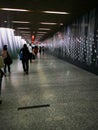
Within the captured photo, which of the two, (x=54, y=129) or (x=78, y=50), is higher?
(x=78, y=50)

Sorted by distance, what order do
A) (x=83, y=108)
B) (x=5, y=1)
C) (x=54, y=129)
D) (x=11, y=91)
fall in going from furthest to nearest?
(x=5, y=1) < (x=11, y=91) < (x=83, y=108) < (x=54, y=129)

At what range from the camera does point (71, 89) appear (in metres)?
7.65

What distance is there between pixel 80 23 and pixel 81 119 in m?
11.7

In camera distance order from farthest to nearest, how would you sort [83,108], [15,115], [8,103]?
[8,103]
[83,108]
[15,115]

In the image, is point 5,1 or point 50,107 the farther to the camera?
point 5,1

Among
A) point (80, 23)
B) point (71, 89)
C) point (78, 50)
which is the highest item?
point (80, 23)

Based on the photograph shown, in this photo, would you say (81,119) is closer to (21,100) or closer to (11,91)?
(21,100)

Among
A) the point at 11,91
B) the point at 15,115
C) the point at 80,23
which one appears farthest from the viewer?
the point at 80,23

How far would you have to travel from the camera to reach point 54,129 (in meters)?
3.93

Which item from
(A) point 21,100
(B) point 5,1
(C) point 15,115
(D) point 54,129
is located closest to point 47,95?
(A) point 21,100

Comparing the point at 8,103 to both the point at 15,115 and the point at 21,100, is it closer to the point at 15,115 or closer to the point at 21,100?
the point at 21,100

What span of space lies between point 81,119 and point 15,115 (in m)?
1.57

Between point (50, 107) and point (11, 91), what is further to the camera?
point (11, 91)

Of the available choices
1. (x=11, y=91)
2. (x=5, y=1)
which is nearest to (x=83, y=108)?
(x=11, y=91)
